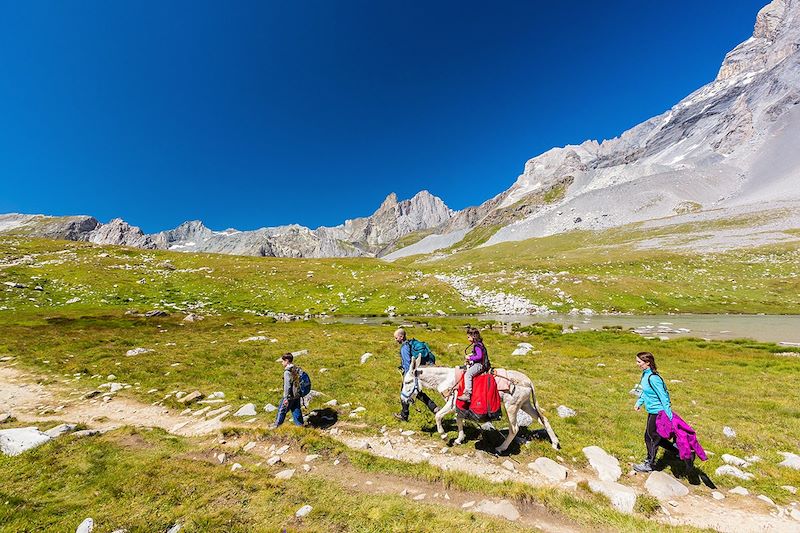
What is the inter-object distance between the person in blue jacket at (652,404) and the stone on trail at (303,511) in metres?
9.01

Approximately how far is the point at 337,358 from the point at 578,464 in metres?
15.5

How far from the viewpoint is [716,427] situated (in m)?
11.6

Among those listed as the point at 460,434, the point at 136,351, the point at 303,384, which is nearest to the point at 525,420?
the point at 460,434

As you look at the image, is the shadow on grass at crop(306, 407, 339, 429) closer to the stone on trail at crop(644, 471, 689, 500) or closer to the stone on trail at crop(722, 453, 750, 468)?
the stone on trail at crop(644, 471, 689, 500)

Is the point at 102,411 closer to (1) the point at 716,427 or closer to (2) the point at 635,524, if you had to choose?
(2) the point at 635,524

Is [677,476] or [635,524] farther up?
[635,524]

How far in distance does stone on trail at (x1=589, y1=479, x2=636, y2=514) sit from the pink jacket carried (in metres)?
1.77

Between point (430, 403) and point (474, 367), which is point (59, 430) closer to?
point (430, 403)

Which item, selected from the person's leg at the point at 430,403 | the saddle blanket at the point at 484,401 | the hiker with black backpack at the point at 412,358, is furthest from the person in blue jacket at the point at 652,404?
the hiker with black backpack at the point at 412,358

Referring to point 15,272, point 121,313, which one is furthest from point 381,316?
point 15,272

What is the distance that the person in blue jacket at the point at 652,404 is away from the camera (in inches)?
361

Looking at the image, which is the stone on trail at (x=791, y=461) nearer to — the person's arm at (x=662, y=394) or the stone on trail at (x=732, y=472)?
the stone on trail at (x=732, y=472)

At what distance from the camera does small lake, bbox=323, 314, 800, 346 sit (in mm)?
32750

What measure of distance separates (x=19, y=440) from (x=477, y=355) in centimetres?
1439
